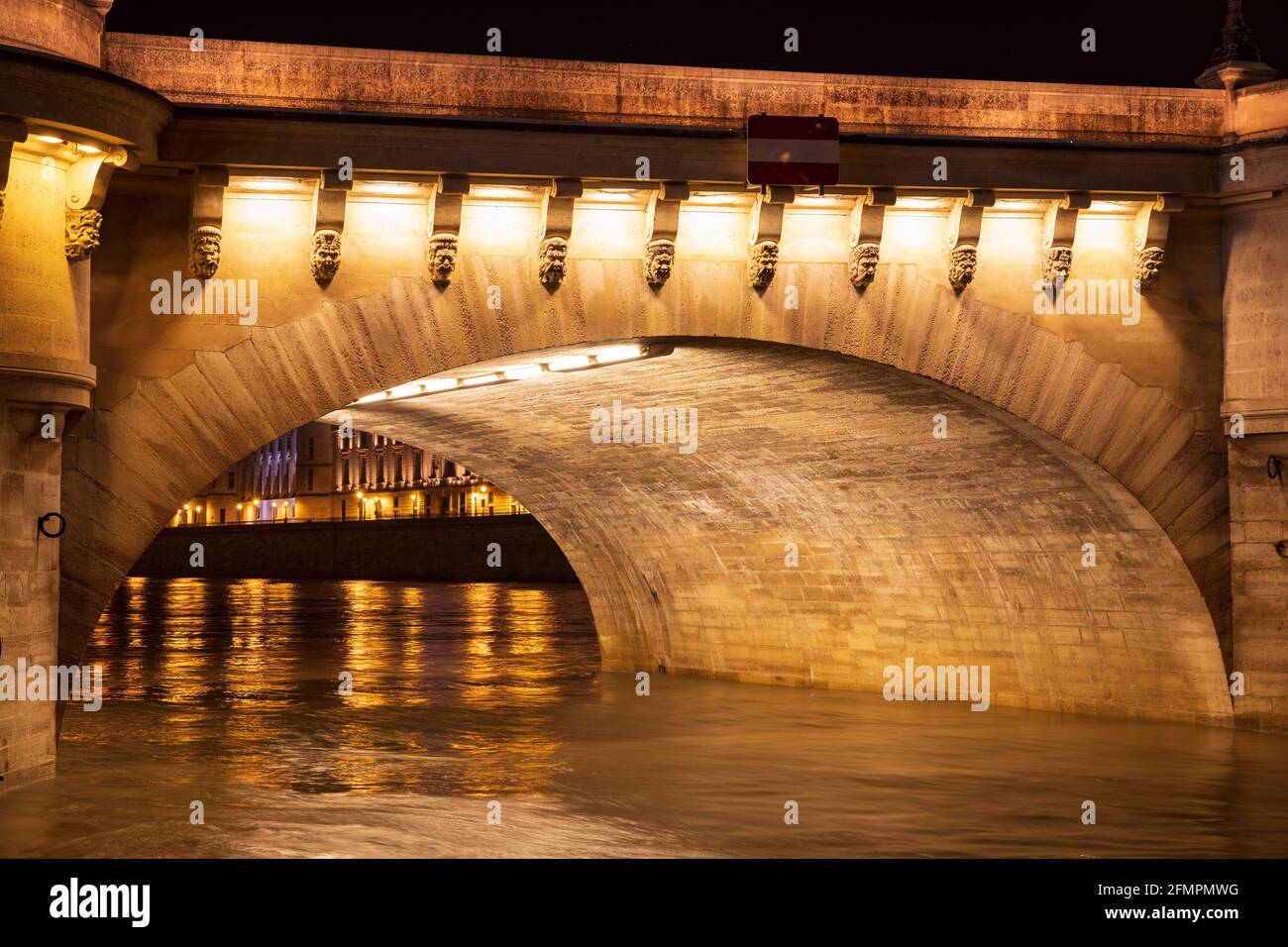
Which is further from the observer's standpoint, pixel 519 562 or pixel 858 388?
pixel 519 562

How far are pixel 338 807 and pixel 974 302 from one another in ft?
24.4

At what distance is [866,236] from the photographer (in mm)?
15555

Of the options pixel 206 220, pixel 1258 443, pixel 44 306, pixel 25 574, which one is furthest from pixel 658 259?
pixel 1258 443

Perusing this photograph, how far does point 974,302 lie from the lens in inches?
637

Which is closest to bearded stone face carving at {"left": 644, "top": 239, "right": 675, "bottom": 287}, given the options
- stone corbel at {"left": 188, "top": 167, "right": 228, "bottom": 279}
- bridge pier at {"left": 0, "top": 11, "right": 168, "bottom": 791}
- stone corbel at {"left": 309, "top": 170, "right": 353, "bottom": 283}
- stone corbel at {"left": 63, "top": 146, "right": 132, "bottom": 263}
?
stone corbel at {"left": 309, "top": 170, "right": 353, "bottom": 283}

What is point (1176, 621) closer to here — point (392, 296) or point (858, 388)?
point (858, 388)

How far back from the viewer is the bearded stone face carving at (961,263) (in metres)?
15.9

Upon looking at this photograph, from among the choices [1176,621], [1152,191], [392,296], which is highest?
[1152,191]

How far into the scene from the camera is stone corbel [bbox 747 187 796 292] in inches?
598

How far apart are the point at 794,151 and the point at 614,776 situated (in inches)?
240

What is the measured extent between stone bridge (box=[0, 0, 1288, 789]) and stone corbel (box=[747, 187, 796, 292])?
0.05 m

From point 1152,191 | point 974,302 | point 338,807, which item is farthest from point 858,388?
point 338,807

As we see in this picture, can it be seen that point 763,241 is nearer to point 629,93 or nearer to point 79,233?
point 629,93

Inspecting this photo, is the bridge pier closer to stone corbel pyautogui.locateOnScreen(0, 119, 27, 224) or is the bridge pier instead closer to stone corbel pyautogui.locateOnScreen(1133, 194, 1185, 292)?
stone corbel pyautogui.locateOnScreen(0, 119, 27, 224)
